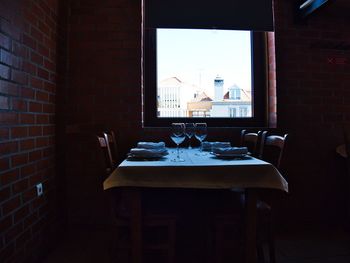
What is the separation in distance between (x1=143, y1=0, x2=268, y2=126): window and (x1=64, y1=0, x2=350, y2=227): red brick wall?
18 cm

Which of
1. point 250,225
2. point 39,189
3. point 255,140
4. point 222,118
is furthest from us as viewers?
point 222,118

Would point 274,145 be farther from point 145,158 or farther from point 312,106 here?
point 312,106

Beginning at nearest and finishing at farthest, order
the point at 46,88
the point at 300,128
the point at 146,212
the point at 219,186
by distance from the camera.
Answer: the point at 219,186
the point at 146,212
the point at 46,88
the point at 300,128

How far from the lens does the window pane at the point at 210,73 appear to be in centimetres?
275

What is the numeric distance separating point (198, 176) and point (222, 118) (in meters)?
1.41

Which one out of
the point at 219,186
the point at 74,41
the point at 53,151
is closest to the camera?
the point at 219,186

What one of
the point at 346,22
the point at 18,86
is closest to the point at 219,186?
the point at 18,86

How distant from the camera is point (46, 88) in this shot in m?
2.11

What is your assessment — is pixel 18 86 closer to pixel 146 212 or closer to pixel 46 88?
pixel 46 88

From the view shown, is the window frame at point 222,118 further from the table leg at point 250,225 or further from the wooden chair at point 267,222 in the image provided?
the table leg at point 250,225

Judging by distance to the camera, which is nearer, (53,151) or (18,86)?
(18,86)

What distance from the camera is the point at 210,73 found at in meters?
2.80

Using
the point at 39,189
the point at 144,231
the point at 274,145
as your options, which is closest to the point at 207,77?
the point at 274,145

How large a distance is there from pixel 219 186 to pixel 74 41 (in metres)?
1.84
